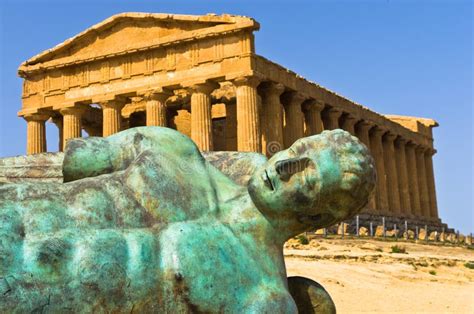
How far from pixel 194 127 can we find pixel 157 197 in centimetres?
3050

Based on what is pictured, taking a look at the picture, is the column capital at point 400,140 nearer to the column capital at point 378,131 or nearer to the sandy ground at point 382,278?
the column capital at point 378,131

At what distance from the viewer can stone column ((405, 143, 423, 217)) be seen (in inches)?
1956

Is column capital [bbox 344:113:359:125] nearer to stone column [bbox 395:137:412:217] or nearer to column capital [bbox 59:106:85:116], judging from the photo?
stone column [bbox 395:137:412:217]

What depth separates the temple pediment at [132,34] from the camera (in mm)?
32156

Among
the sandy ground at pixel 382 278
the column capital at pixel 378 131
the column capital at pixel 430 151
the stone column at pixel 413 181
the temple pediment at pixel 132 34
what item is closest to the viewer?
the sandy ground at pixel 382 278

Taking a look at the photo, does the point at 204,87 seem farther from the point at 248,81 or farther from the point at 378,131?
the point at 378,131

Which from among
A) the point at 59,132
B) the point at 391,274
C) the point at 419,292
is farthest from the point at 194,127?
the point at 419,292

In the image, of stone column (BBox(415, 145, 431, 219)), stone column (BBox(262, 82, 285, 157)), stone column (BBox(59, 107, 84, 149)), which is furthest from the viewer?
stone column (BBox(415, 145, 431, 219))

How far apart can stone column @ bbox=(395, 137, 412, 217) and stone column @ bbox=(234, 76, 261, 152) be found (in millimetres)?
18113

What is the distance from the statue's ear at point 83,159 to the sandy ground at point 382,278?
1055 cm

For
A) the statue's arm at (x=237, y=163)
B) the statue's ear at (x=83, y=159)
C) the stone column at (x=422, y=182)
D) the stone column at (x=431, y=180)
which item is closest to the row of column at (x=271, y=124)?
the stone column at (x=422, y=182)

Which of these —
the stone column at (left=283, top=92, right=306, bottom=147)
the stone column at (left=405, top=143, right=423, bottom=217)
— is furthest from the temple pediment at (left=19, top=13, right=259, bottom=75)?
the stone column at (left=405, top=143, right=423, bottom=217)

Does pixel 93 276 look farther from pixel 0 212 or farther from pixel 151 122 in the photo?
pixel 151 122

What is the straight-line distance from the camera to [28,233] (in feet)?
7.20
